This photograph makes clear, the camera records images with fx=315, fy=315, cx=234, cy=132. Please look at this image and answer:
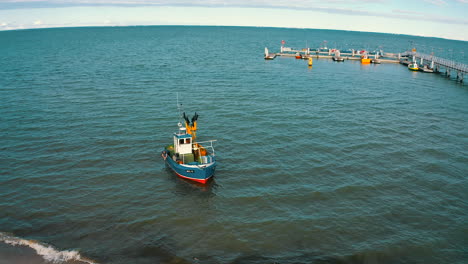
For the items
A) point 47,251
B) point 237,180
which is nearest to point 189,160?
point 237,180

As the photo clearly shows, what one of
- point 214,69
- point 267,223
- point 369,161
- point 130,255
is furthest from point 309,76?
point 130,255

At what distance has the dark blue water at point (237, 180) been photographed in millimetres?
22281

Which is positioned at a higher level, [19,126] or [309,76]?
[309,76]

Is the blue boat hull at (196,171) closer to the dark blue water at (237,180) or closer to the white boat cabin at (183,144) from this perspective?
the dark blue water at (237,180)

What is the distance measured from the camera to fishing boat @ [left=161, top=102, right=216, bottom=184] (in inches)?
1173

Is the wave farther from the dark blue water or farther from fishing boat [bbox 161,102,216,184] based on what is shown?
fishing boat [bbox 161,102,216,184]

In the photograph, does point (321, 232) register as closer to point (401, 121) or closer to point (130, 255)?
point (130, 255)

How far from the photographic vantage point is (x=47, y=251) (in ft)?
67.9

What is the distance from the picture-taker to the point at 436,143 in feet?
133

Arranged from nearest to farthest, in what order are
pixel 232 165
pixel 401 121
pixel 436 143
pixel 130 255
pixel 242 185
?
1. pixel 130 255
2. pixel 242 185
3. pixel 232 165
4. pixel 436 143
5. pixel 401 121

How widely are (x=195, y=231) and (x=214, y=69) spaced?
2764 inches

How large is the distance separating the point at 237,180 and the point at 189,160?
5.25m

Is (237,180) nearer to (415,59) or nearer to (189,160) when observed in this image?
(189,160)

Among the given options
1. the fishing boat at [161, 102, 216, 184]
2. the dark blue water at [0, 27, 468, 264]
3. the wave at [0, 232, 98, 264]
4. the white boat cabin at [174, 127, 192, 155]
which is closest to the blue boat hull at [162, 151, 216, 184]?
the fishing boat at [161, 102, 216, 184]
